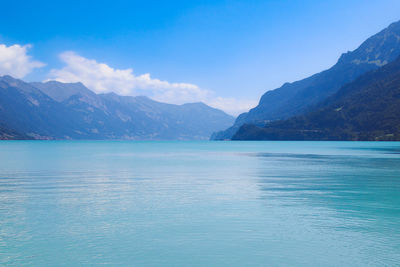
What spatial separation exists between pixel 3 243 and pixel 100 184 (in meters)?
27.3

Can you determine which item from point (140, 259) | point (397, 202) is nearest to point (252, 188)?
point (397, 202)

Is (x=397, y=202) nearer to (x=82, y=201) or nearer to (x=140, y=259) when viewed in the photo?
(x=140, y=259)

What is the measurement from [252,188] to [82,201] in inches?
780

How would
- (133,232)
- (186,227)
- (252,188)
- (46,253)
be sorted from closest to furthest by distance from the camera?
(46,253)
(133,232)
(186,227)
(252,188)

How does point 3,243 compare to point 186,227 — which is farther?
point 186,227

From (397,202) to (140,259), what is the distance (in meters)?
26.2

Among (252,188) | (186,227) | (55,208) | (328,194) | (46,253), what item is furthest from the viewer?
(252,188)

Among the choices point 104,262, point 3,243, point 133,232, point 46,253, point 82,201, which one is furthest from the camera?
point 82,201

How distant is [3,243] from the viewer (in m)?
19.7

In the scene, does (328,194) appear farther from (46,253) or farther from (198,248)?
(46,253)

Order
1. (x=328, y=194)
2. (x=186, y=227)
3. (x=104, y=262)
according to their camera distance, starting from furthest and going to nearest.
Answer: (x=328, y=194)
(x=186, y=227)
(x=104, y=262)

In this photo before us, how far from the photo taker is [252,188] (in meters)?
43.5

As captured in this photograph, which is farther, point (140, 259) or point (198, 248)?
point (198, 248)

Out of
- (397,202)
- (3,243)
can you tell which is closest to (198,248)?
(3,243)
